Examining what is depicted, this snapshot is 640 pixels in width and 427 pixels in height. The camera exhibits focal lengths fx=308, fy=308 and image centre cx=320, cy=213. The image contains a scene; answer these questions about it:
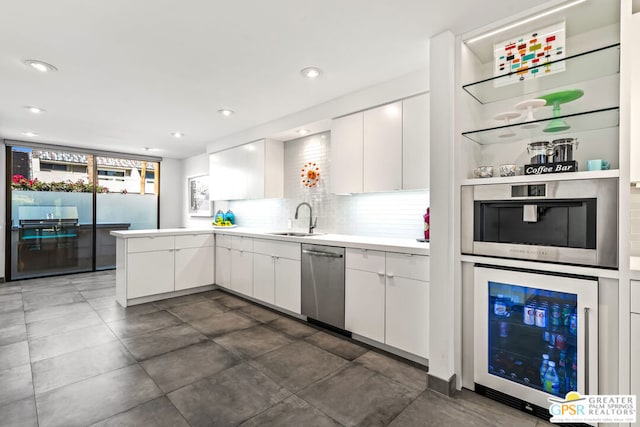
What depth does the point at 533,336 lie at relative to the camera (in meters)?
1.94

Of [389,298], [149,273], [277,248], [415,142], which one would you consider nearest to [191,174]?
[149,273]

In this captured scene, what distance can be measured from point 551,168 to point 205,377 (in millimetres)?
2716

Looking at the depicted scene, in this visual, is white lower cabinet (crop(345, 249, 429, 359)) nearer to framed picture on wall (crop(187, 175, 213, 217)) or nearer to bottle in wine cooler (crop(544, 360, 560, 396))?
bottle in wine cooler (crop(544, 360, 560, 396))

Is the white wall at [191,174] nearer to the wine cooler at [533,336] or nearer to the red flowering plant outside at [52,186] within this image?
the red flowering plant outside at [52,186]

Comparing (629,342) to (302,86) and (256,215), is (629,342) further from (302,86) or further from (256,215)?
(256,215)

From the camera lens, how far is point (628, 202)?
5.19ft

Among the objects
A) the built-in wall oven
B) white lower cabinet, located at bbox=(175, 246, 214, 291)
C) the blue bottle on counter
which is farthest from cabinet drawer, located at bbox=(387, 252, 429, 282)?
the blue bottle on counter

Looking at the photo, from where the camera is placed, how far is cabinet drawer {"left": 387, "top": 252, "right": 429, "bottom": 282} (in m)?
2.37

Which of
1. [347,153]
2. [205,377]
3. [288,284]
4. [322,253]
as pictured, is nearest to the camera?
[205,377]

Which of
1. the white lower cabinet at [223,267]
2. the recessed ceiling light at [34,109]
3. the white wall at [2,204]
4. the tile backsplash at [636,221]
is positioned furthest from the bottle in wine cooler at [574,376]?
the white wall at [2,204]

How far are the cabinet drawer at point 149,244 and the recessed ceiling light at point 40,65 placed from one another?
6.63 feet

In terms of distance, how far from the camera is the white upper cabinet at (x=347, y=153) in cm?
319

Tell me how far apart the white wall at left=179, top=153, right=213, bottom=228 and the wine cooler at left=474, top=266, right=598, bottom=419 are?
5232mm

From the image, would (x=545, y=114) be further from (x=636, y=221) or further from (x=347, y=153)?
(x=347, y=153)
